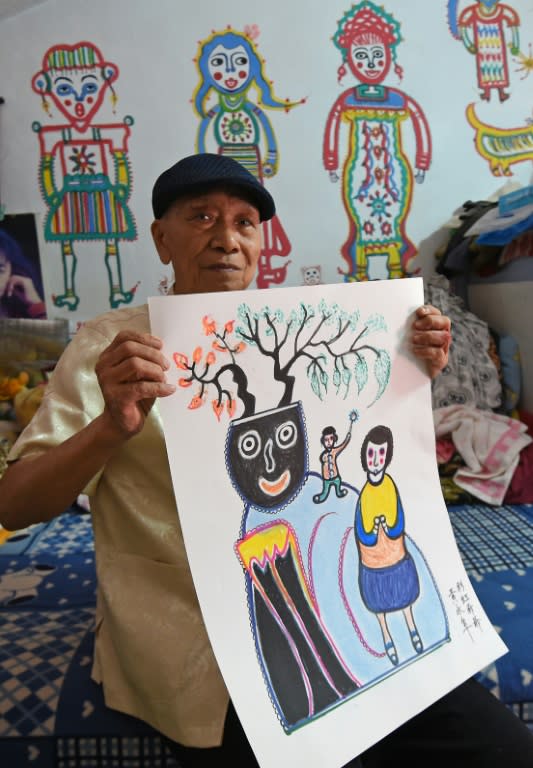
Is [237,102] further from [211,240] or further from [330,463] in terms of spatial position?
[330,463]

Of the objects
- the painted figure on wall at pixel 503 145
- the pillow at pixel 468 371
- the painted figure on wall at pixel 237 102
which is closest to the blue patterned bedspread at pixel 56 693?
the pillow at pixel 468 371

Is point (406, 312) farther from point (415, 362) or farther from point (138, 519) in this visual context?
point (138, 519)

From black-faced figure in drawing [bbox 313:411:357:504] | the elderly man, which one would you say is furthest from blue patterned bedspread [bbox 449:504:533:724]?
black-faced figure in drawing [bbox 313:411:357:504]

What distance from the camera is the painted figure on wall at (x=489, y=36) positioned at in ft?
6.75

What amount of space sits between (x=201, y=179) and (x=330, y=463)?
0.44m

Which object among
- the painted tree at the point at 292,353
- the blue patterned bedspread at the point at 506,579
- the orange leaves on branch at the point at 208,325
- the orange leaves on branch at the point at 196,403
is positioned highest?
the orange leaves on branch at the point at 208,325

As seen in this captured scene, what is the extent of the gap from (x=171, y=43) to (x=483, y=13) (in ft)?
3.71

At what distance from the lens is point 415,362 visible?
0.80 meters

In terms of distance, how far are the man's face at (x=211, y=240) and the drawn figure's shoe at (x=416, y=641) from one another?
53 centimetres

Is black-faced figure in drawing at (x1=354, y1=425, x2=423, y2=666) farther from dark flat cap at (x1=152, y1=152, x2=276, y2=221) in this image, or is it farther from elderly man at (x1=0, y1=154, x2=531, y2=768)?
dark flat cap at (x1=152, y1=152, x2=276, y2=221)

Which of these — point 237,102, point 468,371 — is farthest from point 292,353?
point 237,102

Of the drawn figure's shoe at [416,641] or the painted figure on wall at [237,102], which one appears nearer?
the drawn figure's shoe at [416,641]

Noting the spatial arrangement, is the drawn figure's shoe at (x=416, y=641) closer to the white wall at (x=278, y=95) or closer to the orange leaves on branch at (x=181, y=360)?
the orange leaves on branch at (x=181, y=360)

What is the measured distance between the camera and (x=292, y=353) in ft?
2.35
